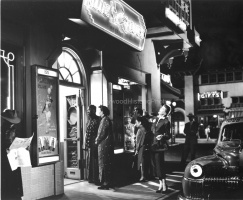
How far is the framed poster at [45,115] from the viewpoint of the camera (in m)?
6.50

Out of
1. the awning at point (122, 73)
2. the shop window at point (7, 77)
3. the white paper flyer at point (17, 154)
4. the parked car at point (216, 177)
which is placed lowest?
the parked car at point (216, 177)

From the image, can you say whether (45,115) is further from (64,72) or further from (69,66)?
(69,66)

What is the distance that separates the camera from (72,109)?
973 centimetres

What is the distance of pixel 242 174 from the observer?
4863mm

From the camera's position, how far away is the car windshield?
6267 mm

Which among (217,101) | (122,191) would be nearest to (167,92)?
(122,191)

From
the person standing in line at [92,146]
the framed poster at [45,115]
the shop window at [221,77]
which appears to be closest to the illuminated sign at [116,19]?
the framed poster at [45,115]

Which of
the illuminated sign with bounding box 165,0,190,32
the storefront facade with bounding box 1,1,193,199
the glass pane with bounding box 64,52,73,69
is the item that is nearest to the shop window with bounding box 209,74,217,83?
the illuminated sign with bounding box 165,0,190,32

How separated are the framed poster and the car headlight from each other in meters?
3.21

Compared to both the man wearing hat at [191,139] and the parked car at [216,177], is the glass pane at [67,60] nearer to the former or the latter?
the parked car at [216,177]

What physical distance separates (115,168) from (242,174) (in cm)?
620

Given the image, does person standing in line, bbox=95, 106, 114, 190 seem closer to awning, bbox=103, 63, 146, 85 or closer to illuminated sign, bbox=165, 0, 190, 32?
awning, bbox=103, 63, 146, 85

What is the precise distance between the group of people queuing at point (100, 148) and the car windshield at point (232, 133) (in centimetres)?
300

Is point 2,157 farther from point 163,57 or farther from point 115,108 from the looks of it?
point 163,57
